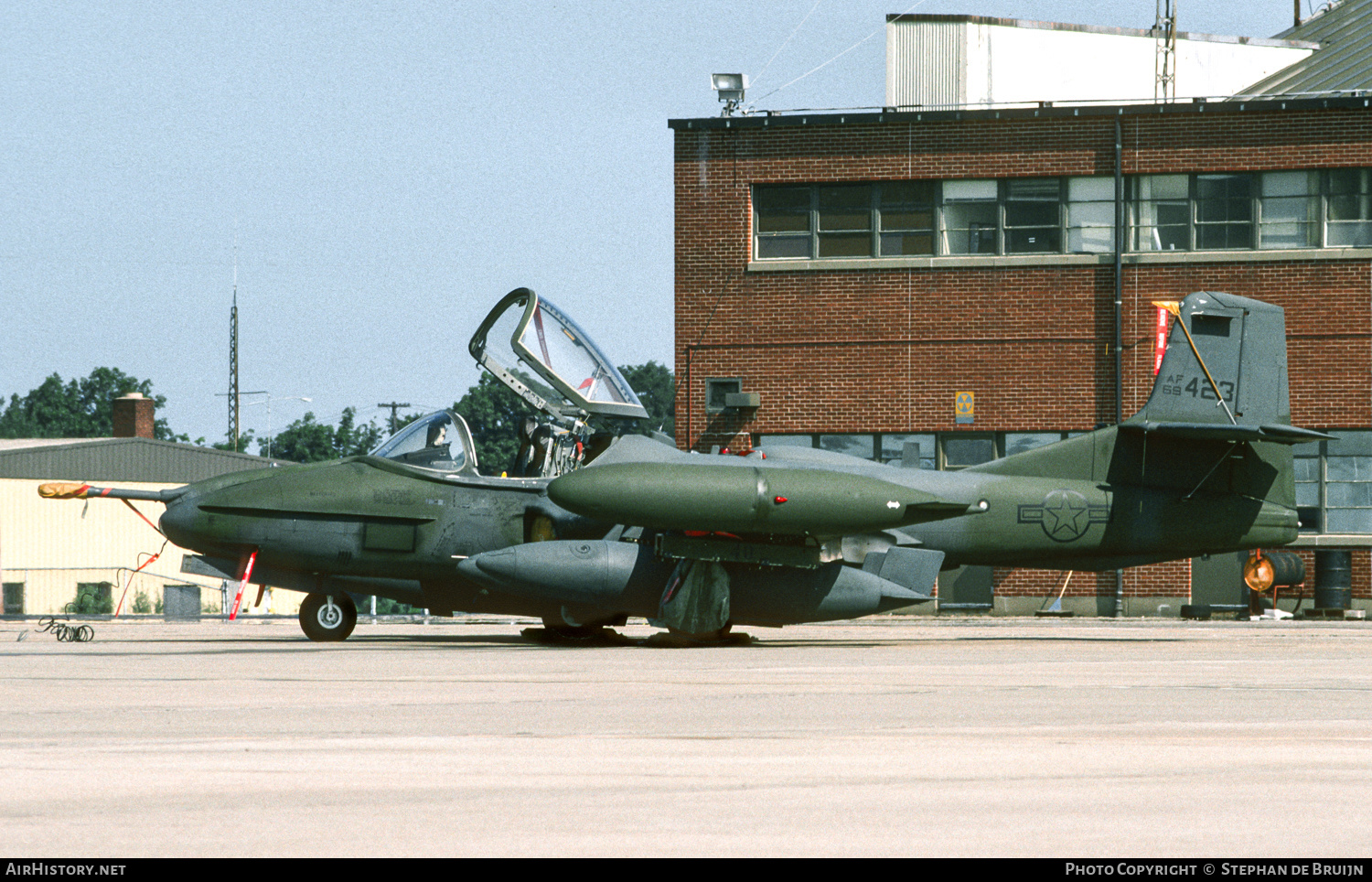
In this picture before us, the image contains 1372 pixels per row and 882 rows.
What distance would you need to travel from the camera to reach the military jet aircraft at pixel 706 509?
46.7ft

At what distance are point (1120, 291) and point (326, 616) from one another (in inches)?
733

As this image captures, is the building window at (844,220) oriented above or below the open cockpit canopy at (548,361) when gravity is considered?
above

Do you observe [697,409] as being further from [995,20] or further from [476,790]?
[476,790]

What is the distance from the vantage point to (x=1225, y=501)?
635 inches

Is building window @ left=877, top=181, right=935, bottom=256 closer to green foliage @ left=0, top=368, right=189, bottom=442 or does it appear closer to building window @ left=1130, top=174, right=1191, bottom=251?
building window @ left=1130, top=174, right=1191, bottom=251

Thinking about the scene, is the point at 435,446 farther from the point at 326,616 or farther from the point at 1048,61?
the point at 1048,61

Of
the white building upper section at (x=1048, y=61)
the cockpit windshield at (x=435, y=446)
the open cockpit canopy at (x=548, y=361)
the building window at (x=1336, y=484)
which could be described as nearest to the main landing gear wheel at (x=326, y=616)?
the cockpit windshield at (x=435, y=446)

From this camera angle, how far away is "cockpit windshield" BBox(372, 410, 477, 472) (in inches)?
602

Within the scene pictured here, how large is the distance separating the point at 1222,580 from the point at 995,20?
1479cm

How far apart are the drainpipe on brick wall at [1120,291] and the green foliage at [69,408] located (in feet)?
402

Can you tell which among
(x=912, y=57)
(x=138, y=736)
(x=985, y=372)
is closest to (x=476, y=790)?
(x=138, y=736)

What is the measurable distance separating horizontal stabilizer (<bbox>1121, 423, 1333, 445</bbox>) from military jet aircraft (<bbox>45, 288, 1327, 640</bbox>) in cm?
3

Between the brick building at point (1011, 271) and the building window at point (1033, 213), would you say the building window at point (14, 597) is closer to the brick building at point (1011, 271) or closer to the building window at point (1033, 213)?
the brick building at point (1011, 271)

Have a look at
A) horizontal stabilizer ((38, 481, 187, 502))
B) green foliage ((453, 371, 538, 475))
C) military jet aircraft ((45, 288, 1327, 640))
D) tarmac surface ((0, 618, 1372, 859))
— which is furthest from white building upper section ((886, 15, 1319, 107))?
green foliage ((453, 371, 538, 475))
